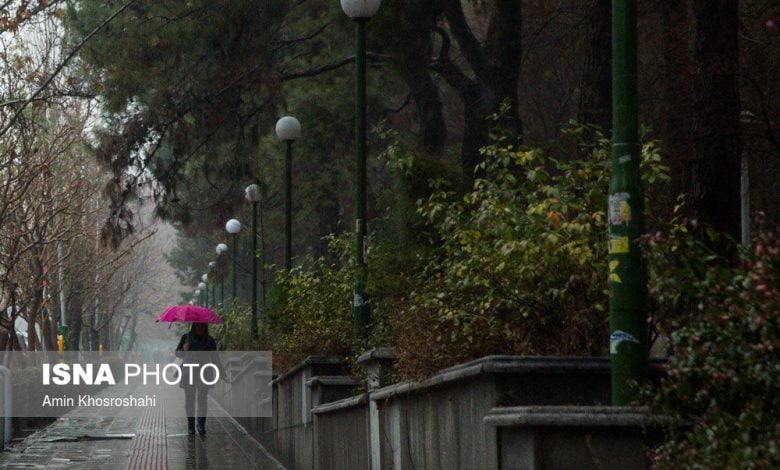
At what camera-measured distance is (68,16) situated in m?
24.4

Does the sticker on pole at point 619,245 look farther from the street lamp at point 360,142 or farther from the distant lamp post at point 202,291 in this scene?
the distant lamp post at point 202,291

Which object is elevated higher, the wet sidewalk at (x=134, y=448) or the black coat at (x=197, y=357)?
the black coat at (x=197, y=357)

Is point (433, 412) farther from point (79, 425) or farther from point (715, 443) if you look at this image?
point (79, 425)

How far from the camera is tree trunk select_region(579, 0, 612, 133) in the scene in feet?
46.1

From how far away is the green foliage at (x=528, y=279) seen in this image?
307 inches

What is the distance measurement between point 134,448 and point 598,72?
28.9ft

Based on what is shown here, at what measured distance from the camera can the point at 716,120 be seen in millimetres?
11938

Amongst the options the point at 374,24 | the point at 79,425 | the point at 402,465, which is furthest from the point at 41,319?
the point at 402,465

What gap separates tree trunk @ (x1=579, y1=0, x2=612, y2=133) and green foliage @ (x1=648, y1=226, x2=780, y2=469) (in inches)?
320

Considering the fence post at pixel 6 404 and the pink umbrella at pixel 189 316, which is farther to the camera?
the pink umbrella at pixel 189 316

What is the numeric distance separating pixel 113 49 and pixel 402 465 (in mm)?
13035

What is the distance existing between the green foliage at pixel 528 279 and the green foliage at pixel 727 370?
1.73m

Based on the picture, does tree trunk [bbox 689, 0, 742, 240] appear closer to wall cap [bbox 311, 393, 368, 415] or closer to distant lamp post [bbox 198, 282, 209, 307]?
wall cap [bbox 311, 393, 368, 415]

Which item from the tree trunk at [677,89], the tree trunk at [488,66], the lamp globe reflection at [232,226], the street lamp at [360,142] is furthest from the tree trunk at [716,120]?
the lamp globe reflection at [232,226]
